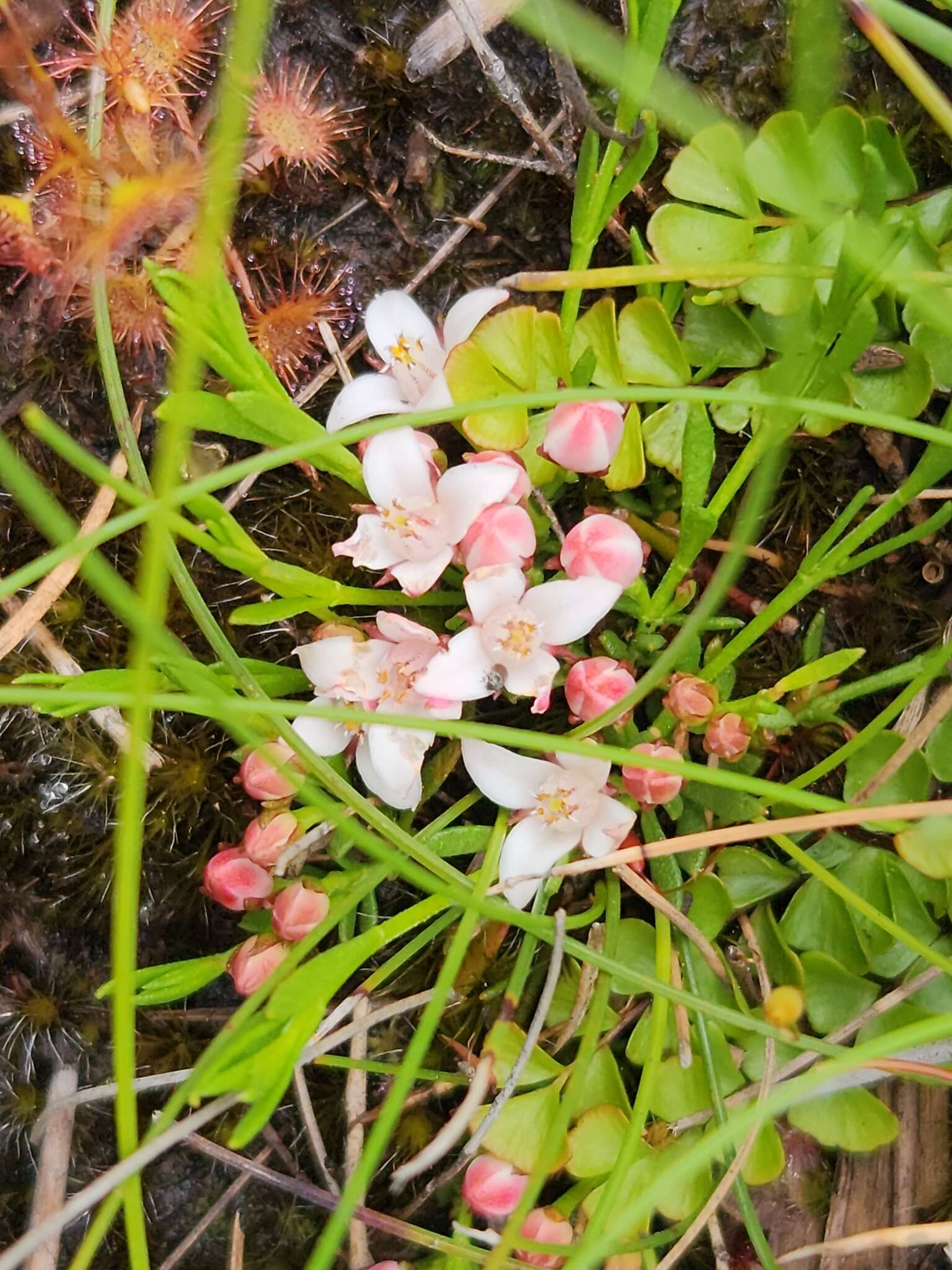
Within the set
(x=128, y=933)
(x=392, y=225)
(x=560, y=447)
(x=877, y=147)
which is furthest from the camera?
(x=392, y=225)

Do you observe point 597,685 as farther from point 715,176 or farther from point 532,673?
point 715,176

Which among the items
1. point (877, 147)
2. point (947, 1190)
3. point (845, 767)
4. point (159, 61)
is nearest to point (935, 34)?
point (877, 147)

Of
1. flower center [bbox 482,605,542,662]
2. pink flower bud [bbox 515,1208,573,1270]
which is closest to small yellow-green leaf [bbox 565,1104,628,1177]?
pink flower bud [bbox 515,1208,573,1270]

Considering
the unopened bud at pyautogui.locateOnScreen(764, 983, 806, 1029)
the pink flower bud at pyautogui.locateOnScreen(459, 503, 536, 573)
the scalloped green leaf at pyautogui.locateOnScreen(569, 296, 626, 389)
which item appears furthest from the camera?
the scalloped green leaf at pyautogui.locateOnScreen(569, 296, 626, 389)

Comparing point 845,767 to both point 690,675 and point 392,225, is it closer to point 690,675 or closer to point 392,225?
point 690,675

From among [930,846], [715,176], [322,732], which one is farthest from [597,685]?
[715,176]

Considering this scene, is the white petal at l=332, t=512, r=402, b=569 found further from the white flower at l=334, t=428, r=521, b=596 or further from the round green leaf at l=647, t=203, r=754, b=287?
the round green leaf at l=647, t=203, r=754, b=287
